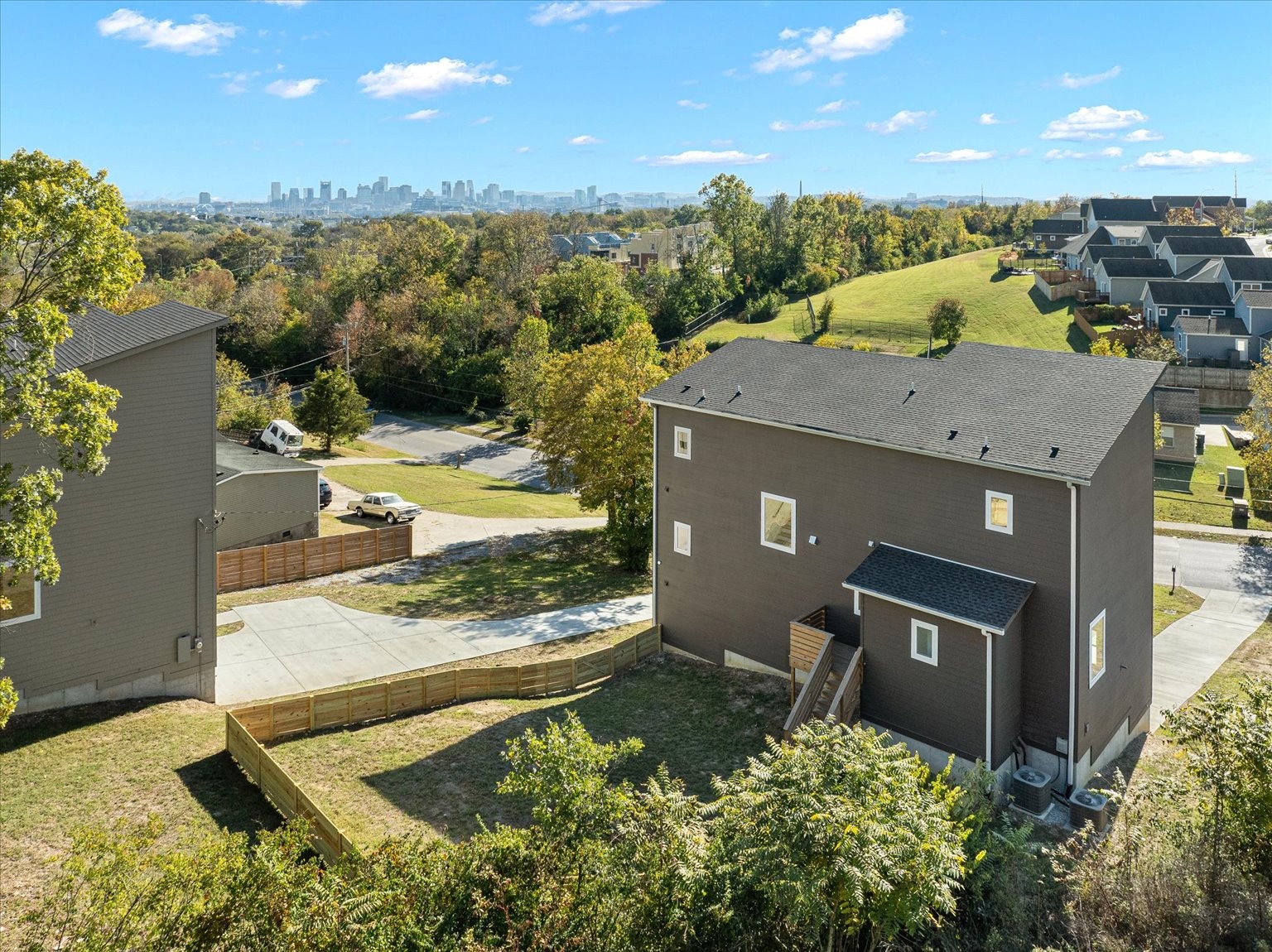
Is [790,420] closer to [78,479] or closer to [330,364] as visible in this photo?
[78,479]

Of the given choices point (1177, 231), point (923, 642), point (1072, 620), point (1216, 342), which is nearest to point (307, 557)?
point (923, 642)

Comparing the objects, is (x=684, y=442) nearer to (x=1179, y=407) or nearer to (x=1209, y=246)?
(x=1179, y=407)

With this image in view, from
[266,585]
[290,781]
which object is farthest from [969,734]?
[266,585]

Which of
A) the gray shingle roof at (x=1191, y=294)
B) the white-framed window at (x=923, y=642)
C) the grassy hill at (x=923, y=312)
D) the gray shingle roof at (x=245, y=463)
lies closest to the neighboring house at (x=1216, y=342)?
the gray shingle roof at (x=1191, y=294)

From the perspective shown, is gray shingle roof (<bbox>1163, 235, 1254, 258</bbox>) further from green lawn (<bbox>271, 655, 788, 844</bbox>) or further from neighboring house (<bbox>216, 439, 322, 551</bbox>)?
neighboring house (<bbox>216, 439, 322, 551</bbox>)

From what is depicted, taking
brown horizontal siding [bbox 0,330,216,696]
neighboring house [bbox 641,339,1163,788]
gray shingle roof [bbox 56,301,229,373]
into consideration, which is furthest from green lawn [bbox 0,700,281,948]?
neighboring house [bbox 641,339,1163,788]

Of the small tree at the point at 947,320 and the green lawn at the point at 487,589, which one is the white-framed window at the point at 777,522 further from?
the small tree at the point at 947,320
